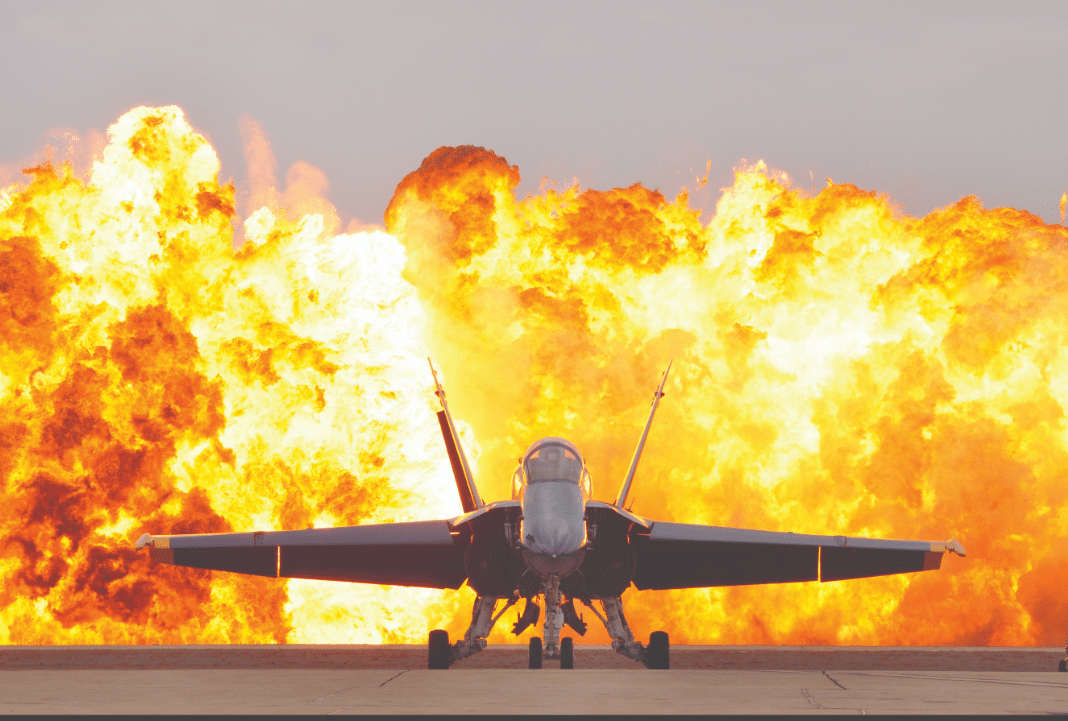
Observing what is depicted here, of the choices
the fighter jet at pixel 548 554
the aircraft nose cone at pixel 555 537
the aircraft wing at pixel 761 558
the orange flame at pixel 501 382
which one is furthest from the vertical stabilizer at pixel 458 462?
the orange flame at pixel 501 382

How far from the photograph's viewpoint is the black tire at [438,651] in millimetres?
22469

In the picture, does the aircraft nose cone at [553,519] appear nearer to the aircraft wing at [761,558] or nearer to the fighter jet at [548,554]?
the fighter jet at [548,554]

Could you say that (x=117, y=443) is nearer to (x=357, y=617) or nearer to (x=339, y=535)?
(x=357, y=617)

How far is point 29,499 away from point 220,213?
420 inches

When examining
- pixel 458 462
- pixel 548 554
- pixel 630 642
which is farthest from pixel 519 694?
pixel 458 462

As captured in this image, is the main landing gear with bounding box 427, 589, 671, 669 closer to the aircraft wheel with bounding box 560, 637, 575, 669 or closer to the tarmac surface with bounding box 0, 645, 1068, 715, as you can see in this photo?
the aircraft wheel with bounding box 560, 637, 575, 669

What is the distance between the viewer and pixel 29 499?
35469 mm

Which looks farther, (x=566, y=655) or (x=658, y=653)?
(x=658, y=653)

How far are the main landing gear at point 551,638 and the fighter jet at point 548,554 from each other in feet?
0.09

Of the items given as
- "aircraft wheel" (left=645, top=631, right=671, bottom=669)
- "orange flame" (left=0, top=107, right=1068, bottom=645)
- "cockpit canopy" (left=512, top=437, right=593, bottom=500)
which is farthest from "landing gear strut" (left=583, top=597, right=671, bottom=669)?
"orange flame" (left=0, top=107, right=1068, bottom=645)

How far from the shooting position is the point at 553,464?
20.5 m

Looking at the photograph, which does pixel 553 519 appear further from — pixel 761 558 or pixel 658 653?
pixel 761 558

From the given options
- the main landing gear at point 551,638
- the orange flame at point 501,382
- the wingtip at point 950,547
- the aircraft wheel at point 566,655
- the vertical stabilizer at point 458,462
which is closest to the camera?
the main landing gear at point 551,638

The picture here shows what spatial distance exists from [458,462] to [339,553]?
3667 mm
